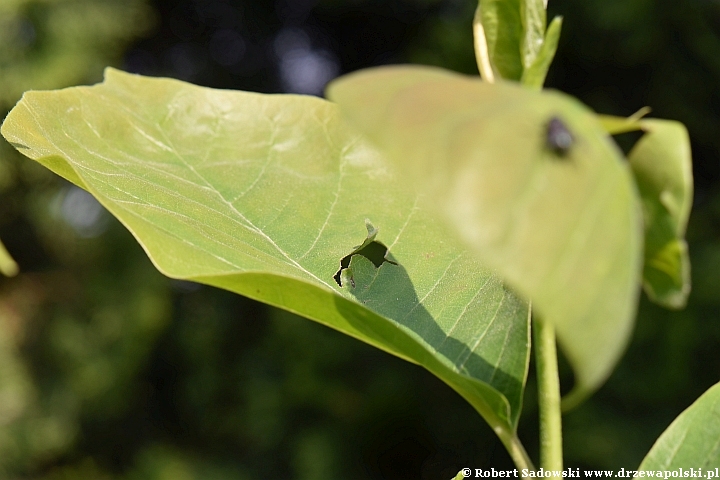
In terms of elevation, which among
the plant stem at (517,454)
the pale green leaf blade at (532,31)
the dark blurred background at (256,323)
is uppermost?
the pale green leaf blade at (532,31)

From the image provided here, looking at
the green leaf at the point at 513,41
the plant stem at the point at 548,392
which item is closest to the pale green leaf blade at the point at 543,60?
the green leaf at the point at 513,41

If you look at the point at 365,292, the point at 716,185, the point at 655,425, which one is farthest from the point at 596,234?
the point at 716,185

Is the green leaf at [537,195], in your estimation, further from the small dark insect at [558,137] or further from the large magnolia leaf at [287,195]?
the large magnolia leaf at [287,195]

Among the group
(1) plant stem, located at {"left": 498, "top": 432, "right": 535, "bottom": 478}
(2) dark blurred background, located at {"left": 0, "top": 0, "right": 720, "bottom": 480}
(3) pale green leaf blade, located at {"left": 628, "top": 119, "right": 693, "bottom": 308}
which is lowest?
(2) dark blurred background, located at {"left": 0, "top": 0, "right": 720, "bottom": 480}

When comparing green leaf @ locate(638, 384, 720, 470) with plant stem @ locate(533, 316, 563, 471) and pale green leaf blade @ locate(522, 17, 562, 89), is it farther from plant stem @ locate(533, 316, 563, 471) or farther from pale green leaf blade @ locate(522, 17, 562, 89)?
pale green leaf blade @ locate(522, 17, 562, 89)

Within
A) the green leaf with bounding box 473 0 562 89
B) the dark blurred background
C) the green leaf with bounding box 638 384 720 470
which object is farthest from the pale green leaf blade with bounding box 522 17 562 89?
the dark blurred background

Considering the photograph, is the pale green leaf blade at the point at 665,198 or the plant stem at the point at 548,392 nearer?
the pale green leaf blade at the point at 665,198

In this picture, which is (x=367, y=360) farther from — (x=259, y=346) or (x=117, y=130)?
(x=117, y=130)

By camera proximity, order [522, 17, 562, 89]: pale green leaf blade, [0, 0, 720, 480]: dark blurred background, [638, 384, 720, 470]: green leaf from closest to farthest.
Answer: [522, 17, 562, 89]: pale green leaf blade < [638, 384, 720, 470]: green leaf < [0, 0, 720, 480]: dark blurred background
